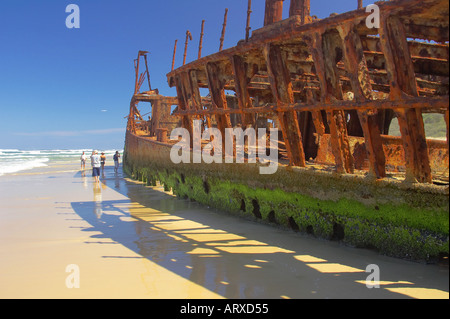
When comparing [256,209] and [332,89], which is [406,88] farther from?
[256,209]

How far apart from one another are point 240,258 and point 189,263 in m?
0.61

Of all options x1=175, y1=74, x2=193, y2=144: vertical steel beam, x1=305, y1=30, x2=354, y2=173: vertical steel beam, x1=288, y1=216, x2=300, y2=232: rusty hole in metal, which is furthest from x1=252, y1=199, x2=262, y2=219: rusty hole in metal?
x1=175, y1=74, x2=193, y2=144: vertical steel beam

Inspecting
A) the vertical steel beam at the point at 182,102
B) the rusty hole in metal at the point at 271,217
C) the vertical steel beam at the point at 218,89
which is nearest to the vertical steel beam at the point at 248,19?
the vertical steel beam at the point at 218,89

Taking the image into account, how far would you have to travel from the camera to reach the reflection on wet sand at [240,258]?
11.6ft

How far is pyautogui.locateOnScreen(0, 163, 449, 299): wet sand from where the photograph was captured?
357 cm

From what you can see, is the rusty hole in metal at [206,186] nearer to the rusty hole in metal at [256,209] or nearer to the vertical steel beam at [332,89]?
the rusty hole in metal at [256,209]

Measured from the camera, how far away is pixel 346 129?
509 cm

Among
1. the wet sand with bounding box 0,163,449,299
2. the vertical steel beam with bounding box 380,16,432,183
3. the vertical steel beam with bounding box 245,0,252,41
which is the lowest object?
the wet sand with bounding box 0,163,449,299

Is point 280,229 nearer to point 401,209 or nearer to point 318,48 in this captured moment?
point 401,209

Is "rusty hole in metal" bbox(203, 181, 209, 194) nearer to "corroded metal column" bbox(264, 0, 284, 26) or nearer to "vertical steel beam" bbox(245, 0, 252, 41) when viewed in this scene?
"vertical steel beam" bbox(245, 0, 252, 41)

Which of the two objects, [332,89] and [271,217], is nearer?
[332,89]

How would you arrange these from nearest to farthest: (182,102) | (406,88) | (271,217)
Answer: (406,88) → (271,217) → (182,102)

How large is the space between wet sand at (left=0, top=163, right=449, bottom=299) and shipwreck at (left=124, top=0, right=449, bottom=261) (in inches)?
12.8

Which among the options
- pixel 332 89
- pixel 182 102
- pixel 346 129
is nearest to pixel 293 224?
pixel 346 129
